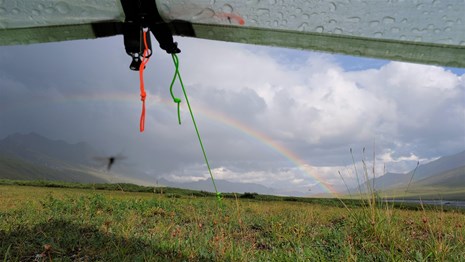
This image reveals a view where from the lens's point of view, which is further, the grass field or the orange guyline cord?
the grass field

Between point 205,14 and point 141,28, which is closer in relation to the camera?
point 205,14

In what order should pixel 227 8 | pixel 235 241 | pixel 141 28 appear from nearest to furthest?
Result: pixel 227 8 → pixel 141 28 → pixel 235 241

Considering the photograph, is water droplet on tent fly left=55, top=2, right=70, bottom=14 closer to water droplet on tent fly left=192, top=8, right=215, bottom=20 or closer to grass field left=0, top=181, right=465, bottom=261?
water droplet on tent fly left=192, top=8, right=215, bottom=20

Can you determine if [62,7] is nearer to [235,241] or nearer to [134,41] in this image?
[134,41]

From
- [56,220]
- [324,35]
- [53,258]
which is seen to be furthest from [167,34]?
[56,220]

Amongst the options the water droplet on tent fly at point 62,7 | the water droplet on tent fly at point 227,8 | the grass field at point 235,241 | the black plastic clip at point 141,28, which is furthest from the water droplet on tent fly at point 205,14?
the grass field at point 235,241

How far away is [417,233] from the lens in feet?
18.7

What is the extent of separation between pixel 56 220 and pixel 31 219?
2.19 ft

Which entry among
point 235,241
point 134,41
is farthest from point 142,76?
point 235,241

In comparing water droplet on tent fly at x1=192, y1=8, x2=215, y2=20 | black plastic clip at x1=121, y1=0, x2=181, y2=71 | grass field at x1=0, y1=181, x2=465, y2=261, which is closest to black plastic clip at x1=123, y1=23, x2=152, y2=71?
black plastic clip at x1=121, y1=0, x2=181, y2=71

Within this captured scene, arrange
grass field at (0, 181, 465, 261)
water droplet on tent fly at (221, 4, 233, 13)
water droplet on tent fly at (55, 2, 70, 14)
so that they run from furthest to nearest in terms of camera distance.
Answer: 1. grass field at (0, 181, 465, 261)
2. water droplet on tent fly at (55, 2, 70, 14)
3. water droplet on tent fly at (221, 4, 233, 13)

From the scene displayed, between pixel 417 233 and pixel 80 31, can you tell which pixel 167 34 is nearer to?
pixel 80 31

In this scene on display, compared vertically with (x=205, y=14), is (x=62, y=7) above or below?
above

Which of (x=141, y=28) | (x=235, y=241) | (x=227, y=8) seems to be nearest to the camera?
(x=227, y=8)
